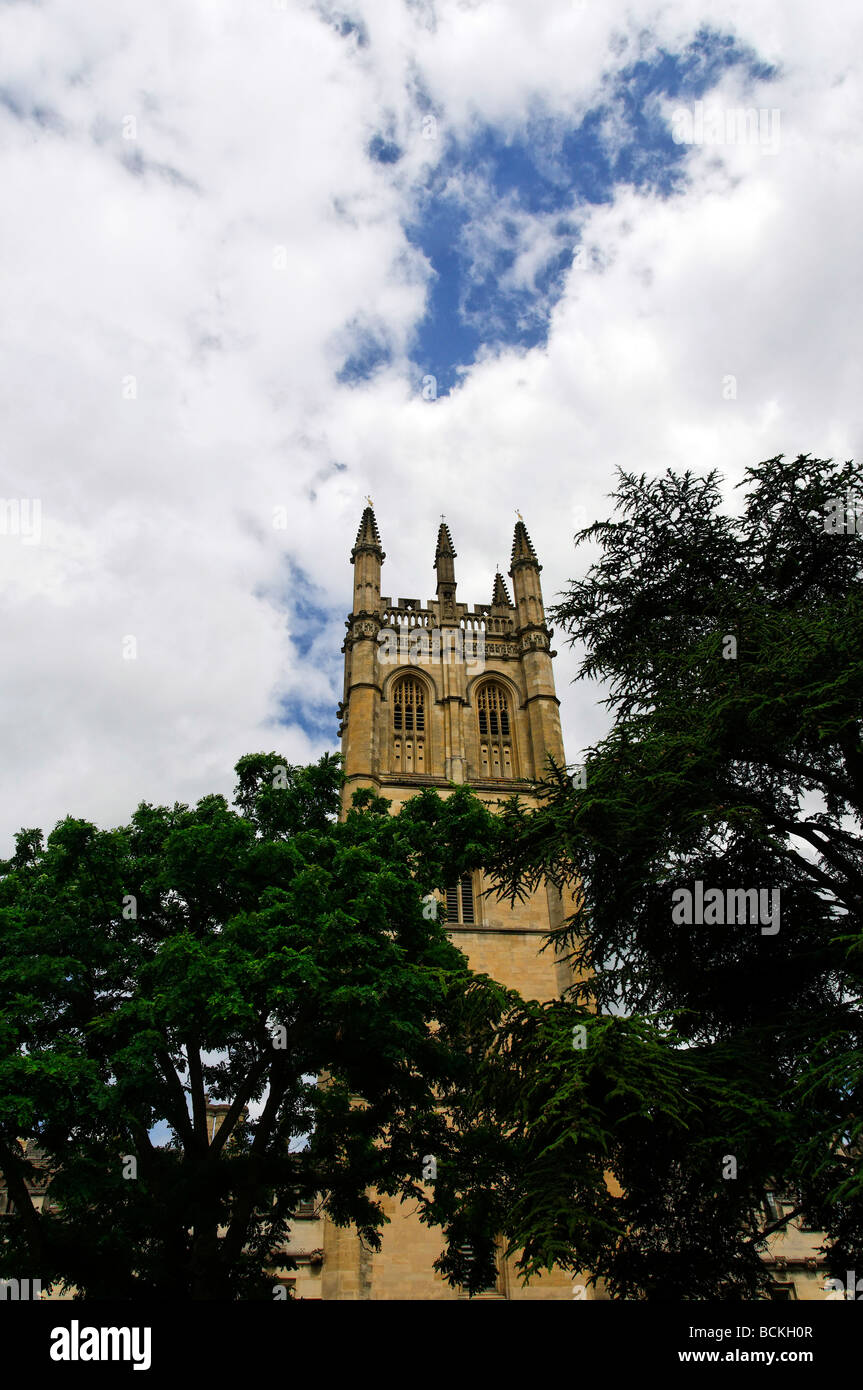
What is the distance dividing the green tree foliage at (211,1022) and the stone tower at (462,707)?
12.7 meters

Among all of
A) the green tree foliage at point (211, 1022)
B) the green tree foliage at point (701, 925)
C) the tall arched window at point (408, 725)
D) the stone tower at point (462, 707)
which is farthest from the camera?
the tall arched window at point (408, 725)

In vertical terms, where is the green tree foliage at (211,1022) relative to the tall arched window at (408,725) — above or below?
below

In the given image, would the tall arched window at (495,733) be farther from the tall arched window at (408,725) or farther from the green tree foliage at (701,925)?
the green tree foliage at (701,925)

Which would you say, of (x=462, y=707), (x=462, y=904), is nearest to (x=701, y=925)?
(x=462, y=904)

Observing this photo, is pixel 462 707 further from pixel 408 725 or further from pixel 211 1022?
pixel 211 1022

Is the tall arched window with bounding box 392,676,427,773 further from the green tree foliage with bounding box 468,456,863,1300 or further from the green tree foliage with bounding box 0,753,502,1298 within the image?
the green tree foliage with bounding box 468,456,863,1300

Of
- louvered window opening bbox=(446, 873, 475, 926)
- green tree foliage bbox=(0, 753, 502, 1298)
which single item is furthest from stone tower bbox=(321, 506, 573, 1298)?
green tree foliage bbox=(0, 753, 502, 1298)

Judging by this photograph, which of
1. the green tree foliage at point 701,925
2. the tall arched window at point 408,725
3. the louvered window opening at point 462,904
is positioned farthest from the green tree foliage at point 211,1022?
the tall arched window at point 408,725

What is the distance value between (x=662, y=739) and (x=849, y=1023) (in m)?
3.51

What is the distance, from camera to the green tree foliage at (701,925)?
8.11 m

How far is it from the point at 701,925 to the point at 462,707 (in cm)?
2351

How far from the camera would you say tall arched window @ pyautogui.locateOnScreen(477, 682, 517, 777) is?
34594 millimetres

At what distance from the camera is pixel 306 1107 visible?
16.5m

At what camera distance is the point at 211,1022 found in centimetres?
1193
